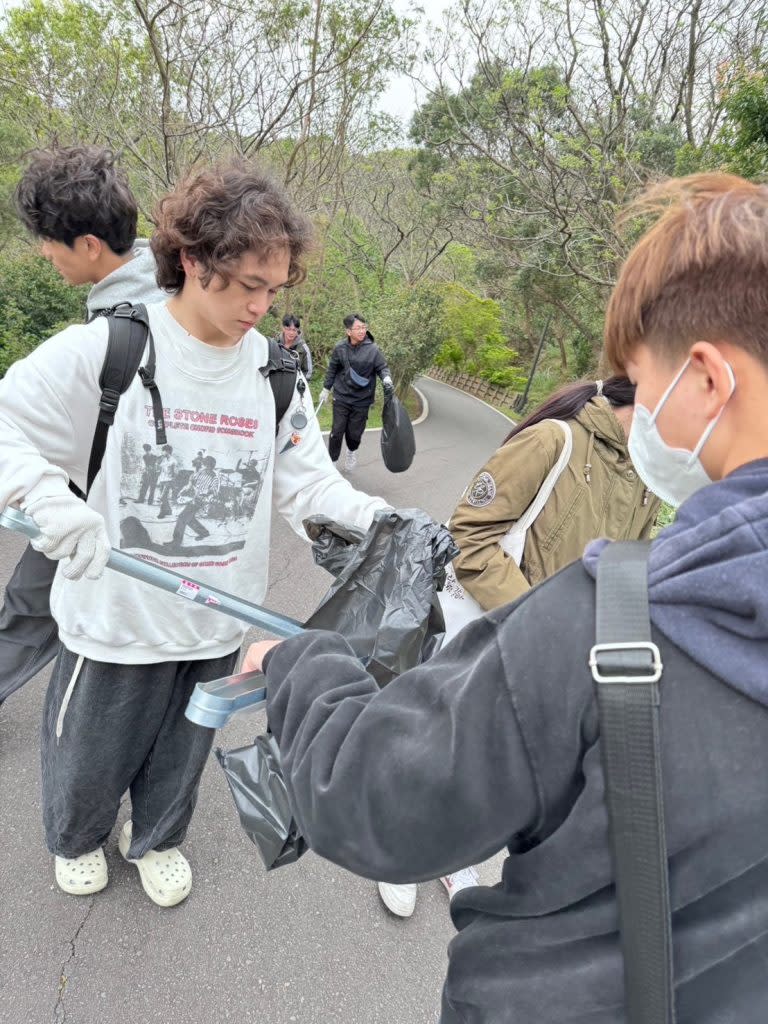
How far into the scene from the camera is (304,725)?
2.61 feet

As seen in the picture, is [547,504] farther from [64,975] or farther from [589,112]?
[589,112]

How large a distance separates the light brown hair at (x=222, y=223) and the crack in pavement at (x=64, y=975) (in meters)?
1.96

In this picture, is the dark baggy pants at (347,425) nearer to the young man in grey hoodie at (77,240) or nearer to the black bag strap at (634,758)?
the young man in grey hoodie at (77,240)

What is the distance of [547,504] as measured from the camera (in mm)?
1947

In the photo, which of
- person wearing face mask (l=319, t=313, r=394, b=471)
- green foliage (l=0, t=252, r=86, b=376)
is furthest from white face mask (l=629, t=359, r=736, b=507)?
green foliage (l=0, t=252, r=86, b=376)

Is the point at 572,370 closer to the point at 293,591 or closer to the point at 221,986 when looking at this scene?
the point at 293,591

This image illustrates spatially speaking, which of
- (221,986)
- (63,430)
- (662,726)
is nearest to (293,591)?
(221,986)

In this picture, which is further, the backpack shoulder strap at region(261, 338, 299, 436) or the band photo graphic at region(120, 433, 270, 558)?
A: the backpack shoulder strap at region(261, 338, 299, 436)

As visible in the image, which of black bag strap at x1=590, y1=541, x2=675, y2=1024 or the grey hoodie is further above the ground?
the grey hoodie

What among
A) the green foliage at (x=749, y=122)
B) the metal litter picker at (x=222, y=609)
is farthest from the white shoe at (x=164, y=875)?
the green foliage at (x=749, y=122)

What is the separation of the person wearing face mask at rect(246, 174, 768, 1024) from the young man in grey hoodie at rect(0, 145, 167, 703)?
5.59ft

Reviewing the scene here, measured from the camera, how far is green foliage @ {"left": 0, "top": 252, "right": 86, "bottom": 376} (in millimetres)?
10648

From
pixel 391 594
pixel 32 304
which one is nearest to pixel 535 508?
pixel 391 594

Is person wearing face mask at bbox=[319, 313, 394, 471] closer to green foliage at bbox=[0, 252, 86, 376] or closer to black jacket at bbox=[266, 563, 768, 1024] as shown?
green foliage at bbox=[0, 252, 86, 376]
